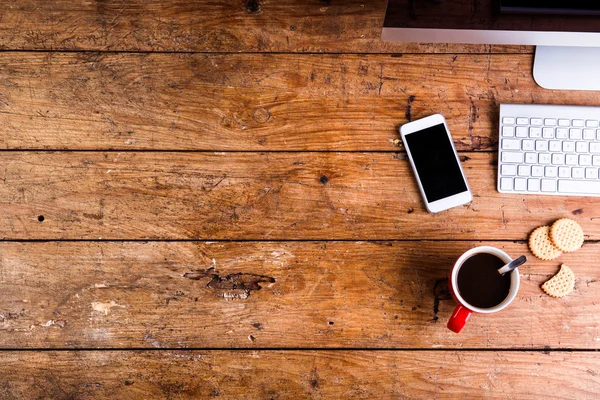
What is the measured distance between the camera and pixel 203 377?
0.91m

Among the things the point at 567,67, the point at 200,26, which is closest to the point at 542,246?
the point at 567,67

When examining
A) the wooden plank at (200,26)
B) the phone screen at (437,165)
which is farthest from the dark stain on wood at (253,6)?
the phone screen at (437,165)

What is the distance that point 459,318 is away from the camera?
0.82 metres

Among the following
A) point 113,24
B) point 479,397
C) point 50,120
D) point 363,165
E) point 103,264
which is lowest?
point 479,397

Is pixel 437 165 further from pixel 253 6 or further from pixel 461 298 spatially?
pixel 253 6

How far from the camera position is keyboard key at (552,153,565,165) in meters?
0.87

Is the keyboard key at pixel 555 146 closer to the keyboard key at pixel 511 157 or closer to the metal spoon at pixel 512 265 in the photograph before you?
the keyboard key at pixel 511 157

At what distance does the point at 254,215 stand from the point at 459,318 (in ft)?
1.34

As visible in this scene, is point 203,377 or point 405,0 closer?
point 405,0

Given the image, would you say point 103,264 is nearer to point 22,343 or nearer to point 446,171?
point 22,343

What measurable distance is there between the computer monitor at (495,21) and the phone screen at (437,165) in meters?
0.18

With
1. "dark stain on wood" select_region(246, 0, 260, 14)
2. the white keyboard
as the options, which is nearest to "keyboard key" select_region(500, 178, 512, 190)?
the white keyboard

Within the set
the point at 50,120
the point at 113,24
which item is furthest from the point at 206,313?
the point at 113,24

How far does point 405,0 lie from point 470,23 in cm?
11
